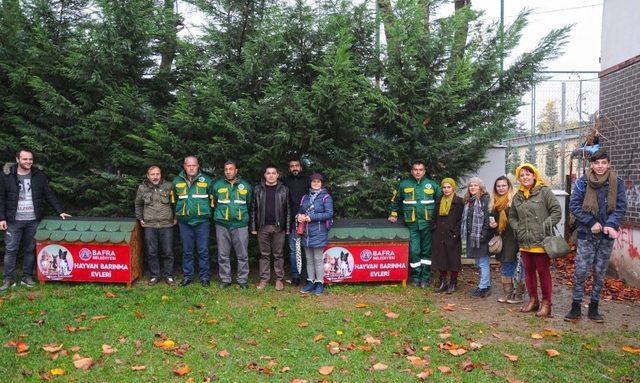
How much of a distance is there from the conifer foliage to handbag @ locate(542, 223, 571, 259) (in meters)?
2.35

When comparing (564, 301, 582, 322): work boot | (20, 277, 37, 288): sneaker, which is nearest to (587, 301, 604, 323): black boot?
(564, 301, 582, 322): work boot

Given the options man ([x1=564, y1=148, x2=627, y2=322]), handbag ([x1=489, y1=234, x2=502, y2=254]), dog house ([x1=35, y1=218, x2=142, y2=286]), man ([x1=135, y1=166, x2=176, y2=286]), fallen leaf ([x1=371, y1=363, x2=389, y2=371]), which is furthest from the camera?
man ([x1=135, y1=166, x2=176, y2=286])

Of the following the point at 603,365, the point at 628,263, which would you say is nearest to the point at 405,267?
the point at 603,365

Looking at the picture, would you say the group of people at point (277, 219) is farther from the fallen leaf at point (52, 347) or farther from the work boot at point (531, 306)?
the fallen leaf at point (52, 347)

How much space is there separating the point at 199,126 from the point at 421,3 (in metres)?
4.17

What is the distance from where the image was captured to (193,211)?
6664 mm

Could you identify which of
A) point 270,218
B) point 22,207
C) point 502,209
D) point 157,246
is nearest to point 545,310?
point 502,209

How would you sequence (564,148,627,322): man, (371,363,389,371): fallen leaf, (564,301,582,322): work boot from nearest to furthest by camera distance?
(371,363,389,371): fallen leaf
(564,148,627,322): man
(564,301,582,322): work boot

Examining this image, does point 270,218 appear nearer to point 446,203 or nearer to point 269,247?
point 269,247

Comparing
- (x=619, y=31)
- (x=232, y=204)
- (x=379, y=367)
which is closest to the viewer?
(x=379, y=367)

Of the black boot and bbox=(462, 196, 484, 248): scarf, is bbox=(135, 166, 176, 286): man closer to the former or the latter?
bbox=(462, 196, 484, 248): scarf

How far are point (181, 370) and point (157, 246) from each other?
3.28 m

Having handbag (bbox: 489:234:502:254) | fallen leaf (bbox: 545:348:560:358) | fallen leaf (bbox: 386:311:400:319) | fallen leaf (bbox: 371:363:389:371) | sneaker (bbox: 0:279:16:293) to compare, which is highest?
handbag (bbox: 489:234:502:254)

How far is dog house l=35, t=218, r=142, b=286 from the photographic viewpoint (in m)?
6.70
